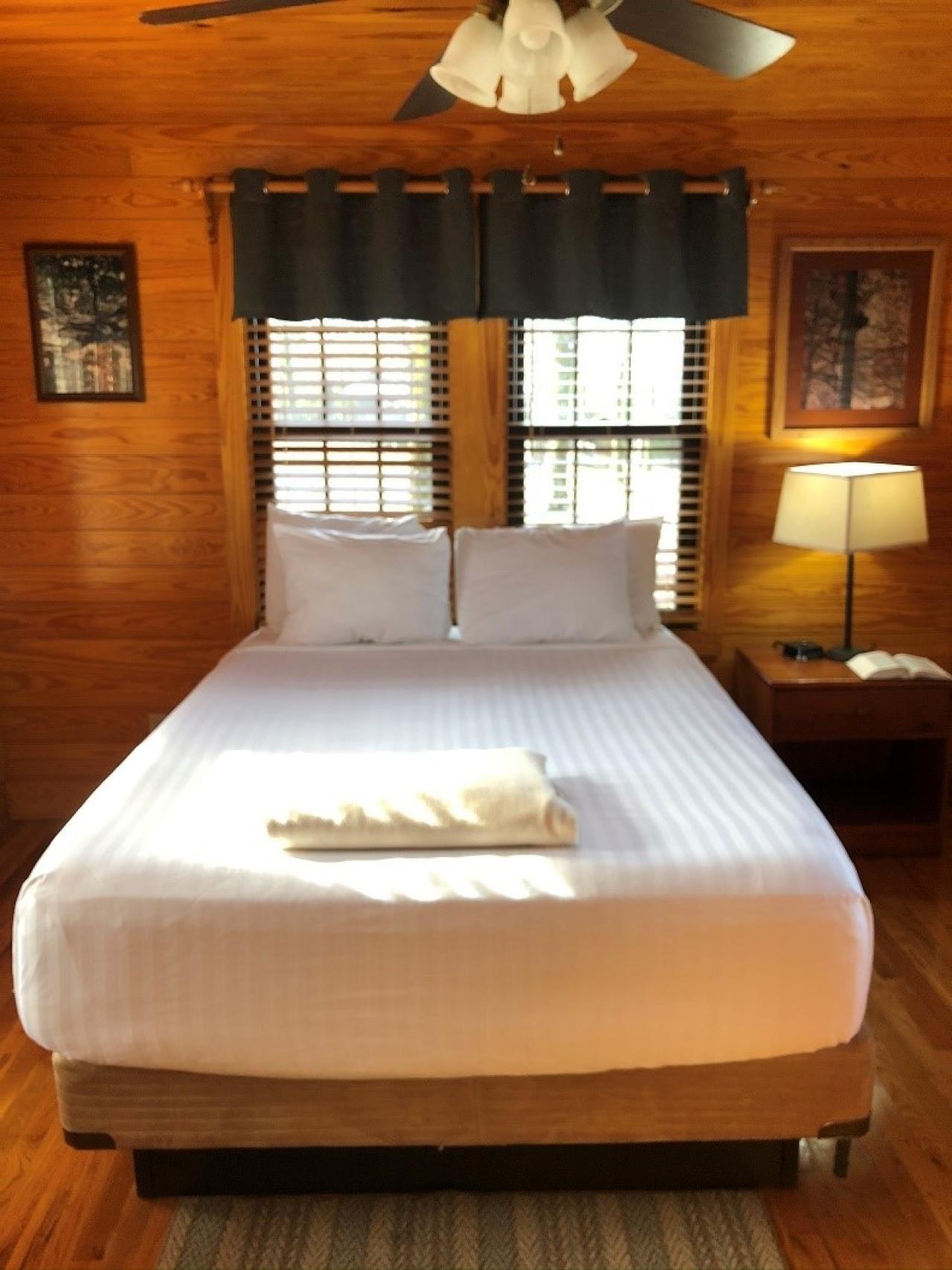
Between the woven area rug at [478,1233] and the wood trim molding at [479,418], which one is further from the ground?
the wood trim molding at [479,418]

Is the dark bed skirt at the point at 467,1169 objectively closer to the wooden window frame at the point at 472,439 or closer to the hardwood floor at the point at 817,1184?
the hardwood floor at the point at 817,1184

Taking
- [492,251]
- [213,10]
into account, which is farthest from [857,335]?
[213,10]

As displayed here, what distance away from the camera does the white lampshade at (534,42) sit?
1.57 m

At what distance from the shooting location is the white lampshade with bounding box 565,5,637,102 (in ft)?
5.47

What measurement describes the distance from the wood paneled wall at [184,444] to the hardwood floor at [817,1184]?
4.33 feet

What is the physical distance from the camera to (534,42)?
1.58 metres

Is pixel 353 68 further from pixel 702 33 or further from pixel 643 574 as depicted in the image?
pixel 643 574

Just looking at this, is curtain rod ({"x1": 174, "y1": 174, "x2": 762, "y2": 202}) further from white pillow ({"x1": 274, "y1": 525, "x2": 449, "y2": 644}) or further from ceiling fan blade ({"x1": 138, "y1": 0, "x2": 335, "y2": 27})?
ceiling fan blade ({"x1": 138, "y1": 0, "x2": 335, "y2": 27})

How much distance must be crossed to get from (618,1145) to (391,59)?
2703 millimetres

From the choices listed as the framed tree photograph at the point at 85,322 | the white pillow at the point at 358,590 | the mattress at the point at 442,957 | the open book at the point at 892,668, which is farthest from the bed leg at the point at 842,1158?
the framed tree photograph at the point at 85,322

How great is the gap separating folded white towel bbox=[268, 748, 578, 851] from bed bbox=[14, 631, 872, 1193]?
0.04 metres

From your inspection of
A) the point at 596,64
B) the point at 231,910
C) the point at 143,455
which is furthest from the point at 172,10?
the point at 143,455

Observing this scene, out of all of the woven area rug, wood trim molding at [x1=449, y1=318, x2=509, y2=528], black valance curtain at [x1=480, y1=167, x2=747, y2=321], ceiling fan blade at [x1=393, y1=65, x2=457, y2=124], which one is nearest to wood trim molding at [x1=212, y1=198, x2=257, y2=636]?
wood trim molding at [x1=449, y1=318, x2=509, y2=528]

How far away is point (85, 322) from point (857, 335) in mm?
2438
